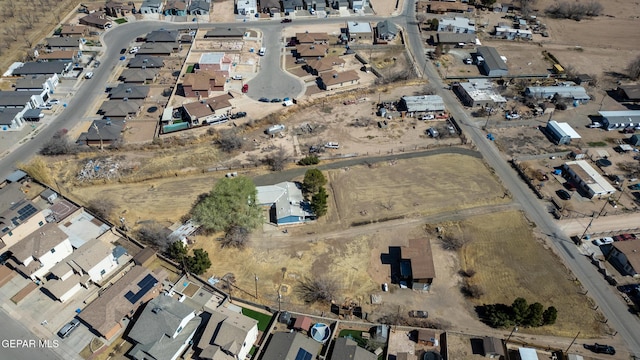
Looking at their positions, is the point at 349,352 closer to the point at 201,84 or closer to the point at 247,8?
the point at 201,84

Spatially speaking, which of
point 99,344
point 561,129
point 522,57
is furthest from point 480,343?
point 522,57

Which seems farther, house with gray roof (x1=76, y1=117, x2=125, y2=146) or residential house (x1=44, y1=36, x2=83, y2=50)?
residential house (x1=44, y1=36, x2=83, y2=50)

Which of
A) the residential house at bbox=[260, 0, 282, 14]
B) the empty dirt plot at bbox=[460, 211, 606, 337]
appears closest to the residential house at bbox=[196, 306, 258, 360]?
the empty dirt plot at bbox=[460, 211, 606, 337]

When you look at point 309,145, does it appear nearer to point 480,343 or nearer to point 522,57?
point 480,343

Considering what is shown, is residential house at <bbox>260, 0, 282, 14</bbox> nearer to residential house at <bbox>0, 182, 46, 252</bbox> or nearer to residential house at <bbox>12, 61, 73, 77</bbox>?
residential house at <bbox>12, 61, 73, 77</bbox>

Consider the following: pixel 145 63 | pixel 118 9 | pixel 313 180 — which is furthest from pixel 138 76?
pixel 313 180

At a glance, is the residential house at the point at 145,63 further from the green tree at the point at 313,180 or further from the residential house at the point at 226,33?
the green tree at the point at 313,180
